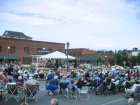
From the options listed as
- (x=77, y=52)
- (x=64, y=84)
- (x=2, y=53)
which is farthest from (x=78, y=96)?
(x=77, y=52)

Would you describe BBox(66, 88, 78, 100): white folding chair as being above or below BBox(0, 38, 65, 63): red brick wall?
below

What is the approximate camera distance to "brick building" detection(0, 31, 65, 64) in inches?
2340

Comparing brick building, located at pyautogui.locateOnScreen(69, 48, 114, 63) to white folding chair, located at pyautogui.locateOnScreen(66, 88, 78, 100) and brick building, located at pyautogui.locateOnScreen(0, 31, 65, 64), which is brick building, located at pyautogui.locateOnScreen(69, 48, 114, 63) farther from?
white folding chair, located at pyautogui.locateOnScreen(66, 88, 78, 100)

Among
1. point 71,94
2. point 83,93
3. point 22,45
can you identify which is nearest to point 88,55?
point 22,45

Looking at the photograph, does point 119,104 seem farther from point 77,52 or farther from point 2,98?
point 77,52

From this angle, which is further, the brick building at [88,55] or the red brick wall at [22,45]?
the brick building at [88,55]

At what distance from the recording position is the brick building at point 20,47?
59.4m

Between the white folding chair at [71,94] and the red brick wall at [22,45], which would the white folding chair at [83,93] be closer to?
the white folding chair at [71,94]

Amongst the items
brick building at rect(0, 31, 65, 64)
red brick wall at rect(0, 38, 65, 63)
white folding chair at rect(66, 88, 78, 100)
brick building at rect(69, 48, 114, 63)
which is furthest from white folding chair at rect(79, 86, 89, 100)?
brick building at rect(69, 48, 114, 63)

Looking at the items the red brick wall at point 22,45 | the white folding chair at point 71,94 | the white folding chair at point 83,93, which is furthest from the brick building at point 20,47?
the white folding chair at point 71,94

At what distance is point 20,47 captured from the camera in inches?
2498

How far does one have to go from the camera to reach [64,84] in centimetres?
1717

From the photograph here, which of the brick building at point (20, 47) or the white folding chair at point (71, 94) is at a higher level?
the brick building at point (20, 47)

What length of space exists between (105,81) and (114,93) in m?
1.04
